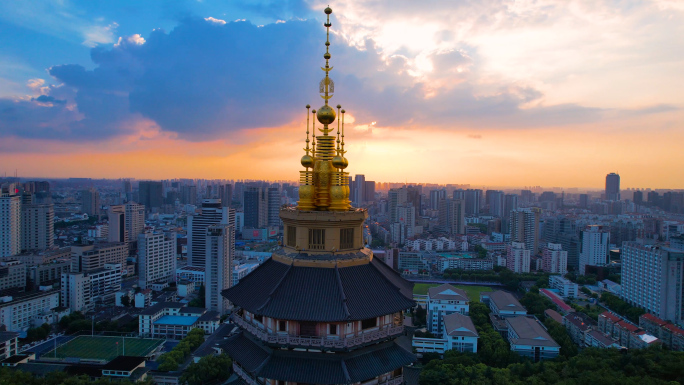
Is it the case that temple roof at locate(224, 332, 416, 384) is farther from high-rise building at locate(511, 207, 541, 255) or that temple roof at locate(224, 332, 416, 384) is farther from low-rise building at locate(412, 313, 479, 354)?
high-rise building at locate(511, 207, 541, 255)

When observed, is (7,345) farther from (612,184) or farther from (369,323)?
(612,184)

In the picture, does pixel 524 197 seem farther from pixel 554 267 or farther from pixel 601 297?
pixel 601 297

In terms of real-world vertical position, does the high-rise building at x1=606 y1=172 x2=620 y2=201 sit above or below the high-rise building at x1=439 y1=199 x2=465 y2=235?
above

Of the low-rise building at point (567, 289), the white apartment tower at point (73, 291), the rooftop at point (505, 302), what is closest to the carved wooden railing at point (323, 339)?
the rooftop at point (505, 302)

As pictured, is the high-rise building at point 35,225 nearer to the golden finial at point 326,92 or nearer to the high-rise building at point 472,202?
the golden finial at point 326,92

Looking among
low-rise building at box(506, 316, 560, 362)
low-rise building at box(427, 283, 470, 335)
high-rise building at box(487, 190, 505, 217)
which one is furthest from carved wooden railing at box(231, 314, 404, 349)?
high-rise building at box(487, 190, 505, 217)
